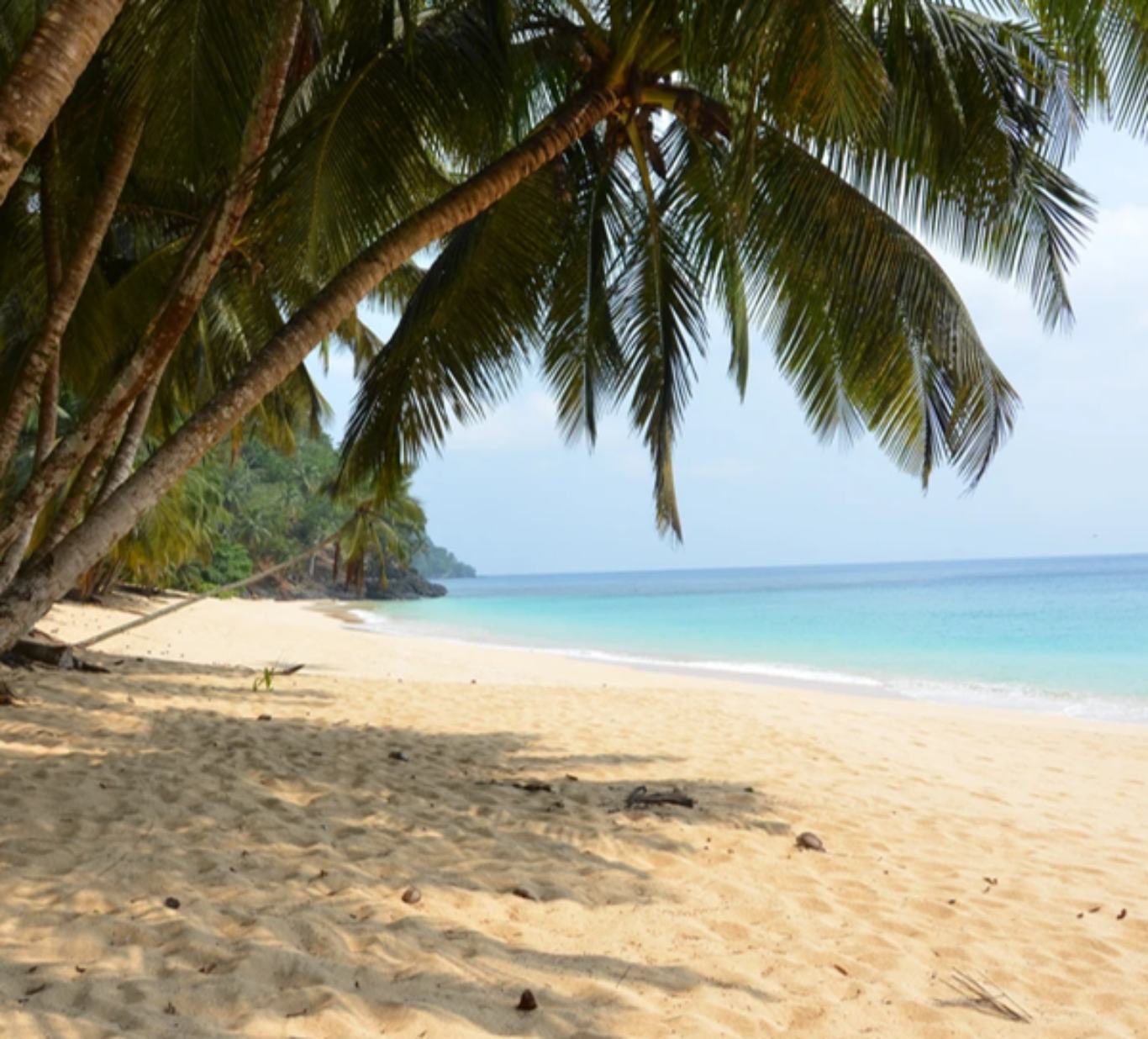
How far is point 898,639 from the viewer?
2708 centimetres

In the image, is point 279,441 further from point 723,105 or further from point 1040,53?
point 1040,53

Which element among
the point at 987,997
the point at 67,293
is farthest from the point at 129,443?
the point at 987,997

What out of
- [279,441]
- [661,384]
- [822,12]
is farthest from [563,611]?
[822,12]

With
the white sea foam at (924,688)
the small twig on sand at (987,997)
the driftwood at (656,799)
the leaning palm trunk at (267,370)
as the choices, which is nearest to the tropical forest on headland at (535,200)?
the leaning palm trunk at (267,370)

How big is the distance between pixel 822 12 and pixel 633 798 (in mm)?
3776

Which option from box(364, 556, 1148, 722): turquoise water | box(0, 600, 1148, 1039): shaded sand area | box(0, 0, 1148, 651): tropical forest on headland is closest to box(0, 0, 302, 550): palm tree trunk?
box(0, 0, 1148, 651): tropical forest on headland

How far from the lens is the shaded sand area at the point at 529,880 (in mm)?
2471

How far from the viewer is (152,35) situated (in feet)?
14.8

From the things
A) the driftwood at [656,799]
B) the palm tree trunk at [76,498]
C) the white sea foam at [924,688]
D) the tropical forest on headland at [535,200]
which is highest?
the tropical forest on headland at [535,200]

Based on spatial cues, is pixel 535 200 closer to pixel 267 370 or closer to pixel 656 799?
pixel 267 370

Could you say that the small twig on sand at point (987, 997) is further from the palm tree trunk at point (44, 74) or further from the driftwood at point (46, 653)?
the driftwood at point (46, 653)

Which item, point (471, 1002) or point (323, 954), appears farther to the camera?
point (323, 954)

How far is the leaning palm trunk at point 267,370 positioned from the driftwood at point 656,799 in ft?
8.83

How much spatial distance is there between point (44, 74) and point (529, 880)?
10.1ft
